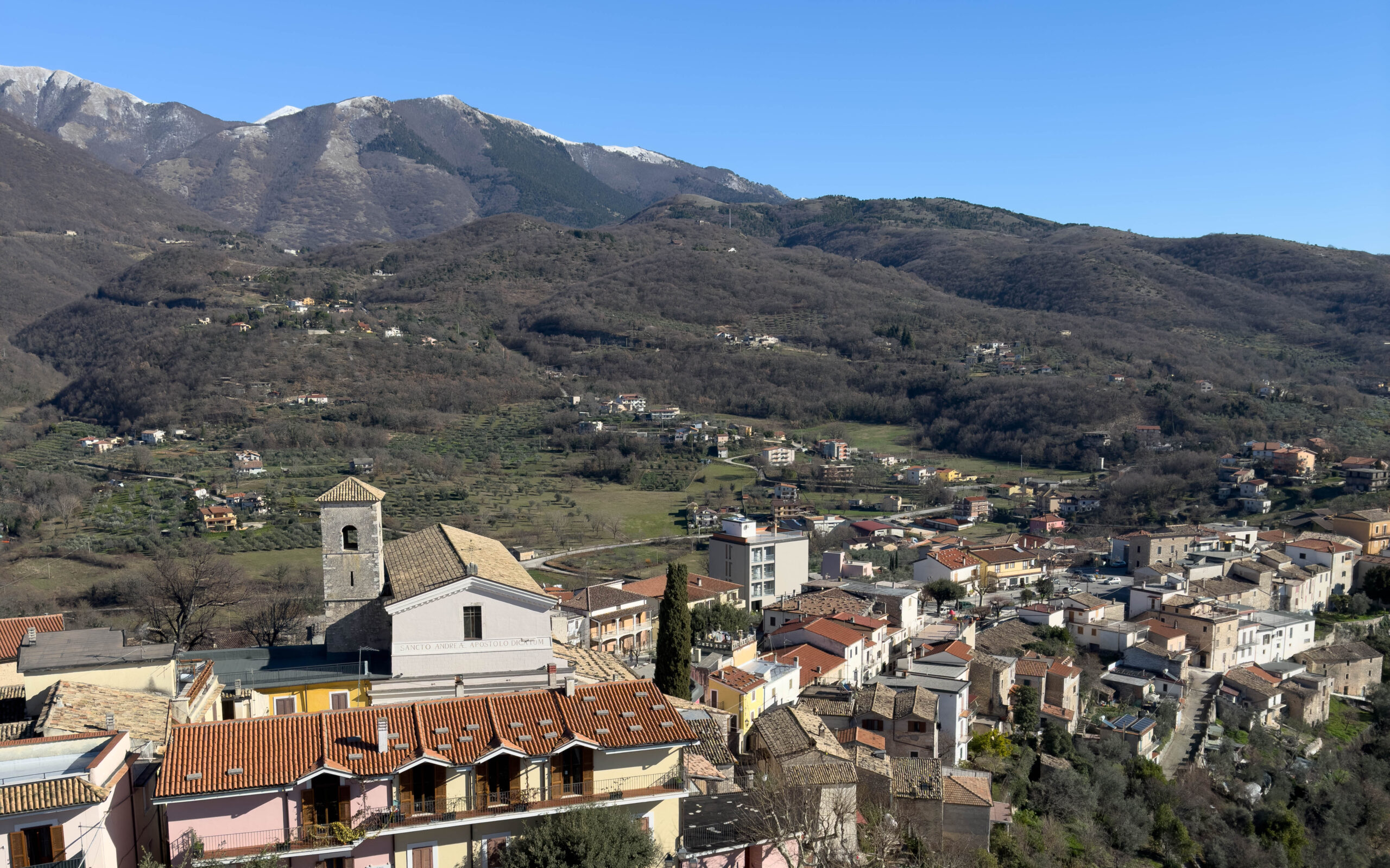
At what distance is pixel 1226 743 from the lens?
27.3 metres

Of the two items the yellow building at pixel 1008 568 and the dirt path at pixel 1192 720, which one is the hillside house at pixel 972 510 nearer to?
the yellow building at pixel 1008 568

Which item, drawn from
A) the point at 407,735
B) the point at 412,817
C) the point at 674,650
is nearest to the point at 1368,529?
the point at 674,650

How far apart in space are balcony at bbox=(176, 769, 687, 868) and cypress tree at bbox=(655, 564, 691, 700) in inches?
357

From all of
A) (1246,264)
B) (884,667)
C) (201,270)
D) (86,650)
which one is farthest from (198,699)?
(1246,264)

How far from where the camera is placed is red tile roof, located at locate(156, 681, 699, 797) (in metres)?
9.54

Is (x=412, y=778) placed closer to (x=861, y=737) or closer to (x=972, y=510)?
(x=861, y=737)

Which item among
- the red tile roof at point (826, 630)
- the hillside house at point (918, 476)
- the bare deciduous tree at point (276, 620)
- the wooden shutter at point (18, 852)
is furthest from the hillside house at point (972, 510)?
the wooden shutter at point (18, 852)

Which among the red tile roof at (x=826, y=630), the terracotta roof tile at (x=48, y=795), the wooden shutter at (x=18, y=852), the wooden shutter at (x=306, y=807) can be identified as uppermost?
the terracotta roof tile at (x=48, y=795)

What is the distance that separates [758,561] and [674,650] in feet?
57.6

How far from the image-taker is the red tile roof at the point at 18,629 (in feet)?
47.1

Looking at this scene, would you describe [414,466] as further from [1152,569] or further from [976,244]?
[976,244]

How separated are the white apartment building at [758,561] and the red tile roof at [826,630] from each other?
9.47m

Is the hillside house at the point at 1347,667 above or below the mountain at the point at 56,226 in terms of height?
below

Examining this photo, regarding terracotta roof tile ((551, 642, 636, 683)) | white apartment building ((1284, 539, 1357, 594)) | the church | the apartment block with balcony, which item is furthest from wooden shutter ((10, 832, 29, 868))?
white apartment building ((1284, 539, 1357, 594))
